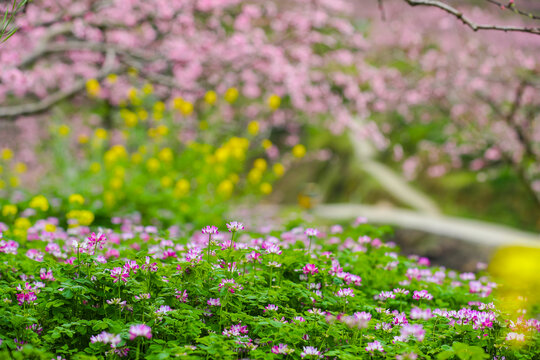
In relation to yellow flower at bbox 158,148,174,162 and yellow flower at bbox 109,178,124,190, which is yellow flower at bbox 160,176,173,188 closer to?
yellow flower at bbox 158,148,174,162

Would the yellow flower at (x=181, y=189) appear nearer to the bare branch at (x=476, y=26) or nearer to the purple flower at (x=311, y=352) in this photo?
the bare branch at (x=476, y=26)

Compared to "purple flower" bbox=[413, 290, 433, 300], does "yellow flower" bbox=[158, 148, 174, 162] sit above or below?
above

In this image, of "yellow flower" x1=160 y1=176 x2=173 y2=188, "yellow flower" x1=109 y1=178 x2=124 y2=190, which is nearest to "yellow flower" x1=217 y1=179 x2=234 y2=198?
"yellow flower" x1=160 y1=176 x2=173 y2=188

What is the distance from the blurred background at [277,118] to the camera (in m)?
7.52

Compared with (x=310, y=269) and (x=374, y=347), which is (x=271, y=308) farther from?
(x=374, y=347)

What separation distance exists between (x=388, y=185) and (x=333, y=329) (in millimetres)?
10360

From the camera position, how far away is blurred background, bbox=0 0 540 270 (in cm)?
752

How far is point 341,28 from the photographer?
1126cm

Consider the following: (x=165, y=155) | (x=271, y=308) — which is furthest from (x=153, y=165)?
(x=271, y=308)

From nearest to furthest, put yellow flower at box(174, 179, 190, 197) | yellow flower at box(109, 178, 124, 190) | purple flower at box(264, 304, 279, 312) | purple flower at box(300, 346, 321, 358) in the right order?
purple flower at box(300, 346, 321, 358), purple flower at box(264, 304, 279, 312), yellow flower at box(109, 178, 124, 190), yellow flower at box(174, 179, 190, 197)

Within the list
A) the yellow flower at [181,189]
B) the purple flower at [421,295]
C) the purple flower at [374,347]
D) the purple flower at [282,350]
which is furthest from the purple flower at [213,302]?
the yellow flower at [181,189]

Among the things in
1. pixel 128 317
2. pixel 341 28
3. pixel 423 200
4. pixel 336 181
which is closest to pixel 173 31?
pixel 341 28

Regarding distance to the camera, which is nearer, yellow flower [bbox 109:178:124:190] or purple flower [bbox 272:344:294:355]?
purple flower [bbox 272:344:294:355]

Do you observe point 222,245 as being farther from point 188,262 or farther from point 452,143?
point 452,143
